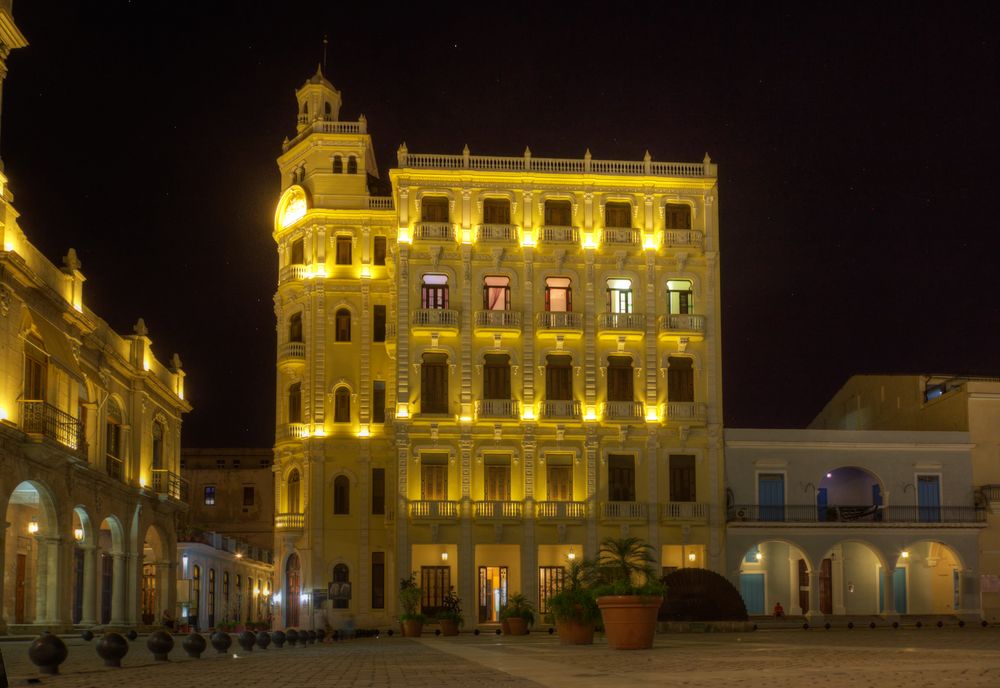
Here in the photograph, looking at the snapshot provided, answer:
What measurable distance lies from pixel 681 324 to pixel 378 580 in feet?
58.0

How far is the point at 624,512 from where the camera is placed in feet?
192

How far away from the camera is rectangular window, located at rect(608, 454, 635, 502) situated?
5928 cm

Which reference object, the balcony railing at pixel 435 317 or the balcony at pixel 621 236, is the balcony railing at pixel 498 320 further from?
the balcony at pixel 621 236

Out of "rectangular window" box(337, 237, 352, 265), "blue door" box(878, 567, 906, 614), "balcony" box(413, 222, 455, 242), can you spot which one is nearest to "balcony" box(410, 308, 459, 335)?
"balcony" box(413, 222, 455, 242)

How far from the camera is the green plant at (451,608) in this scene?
4947 cm

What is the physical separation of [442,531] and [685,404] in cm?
1209

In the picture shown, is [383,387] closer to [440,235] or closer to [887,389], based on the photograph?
[440,235]

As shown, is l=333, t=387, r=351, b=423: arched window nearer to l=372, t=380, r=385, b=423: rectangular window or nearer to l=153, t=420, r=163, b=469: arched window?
l=372, t=380, r=385, b=423: rectangular window

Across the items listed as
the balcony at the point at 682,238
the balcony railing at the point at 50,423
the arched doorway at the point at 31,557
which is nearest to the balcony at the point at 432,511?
the balcony at the point at 682,238

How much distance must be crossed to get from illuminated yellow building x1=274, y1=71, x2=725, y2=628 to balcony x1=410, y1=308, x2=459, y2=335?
3.8 inches

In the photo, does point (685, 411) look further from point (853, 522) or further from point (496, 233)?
point (496, 233)

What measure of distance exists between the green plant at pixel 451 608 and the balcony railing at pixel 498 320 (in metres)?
11.4

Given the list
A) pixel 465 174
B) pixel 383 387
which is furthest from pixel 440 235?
pixel 383 387

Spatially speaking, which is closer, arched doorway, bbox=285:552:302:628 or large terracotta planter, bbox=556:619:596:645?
large terracotta planter, bbox=556:619:596:645
